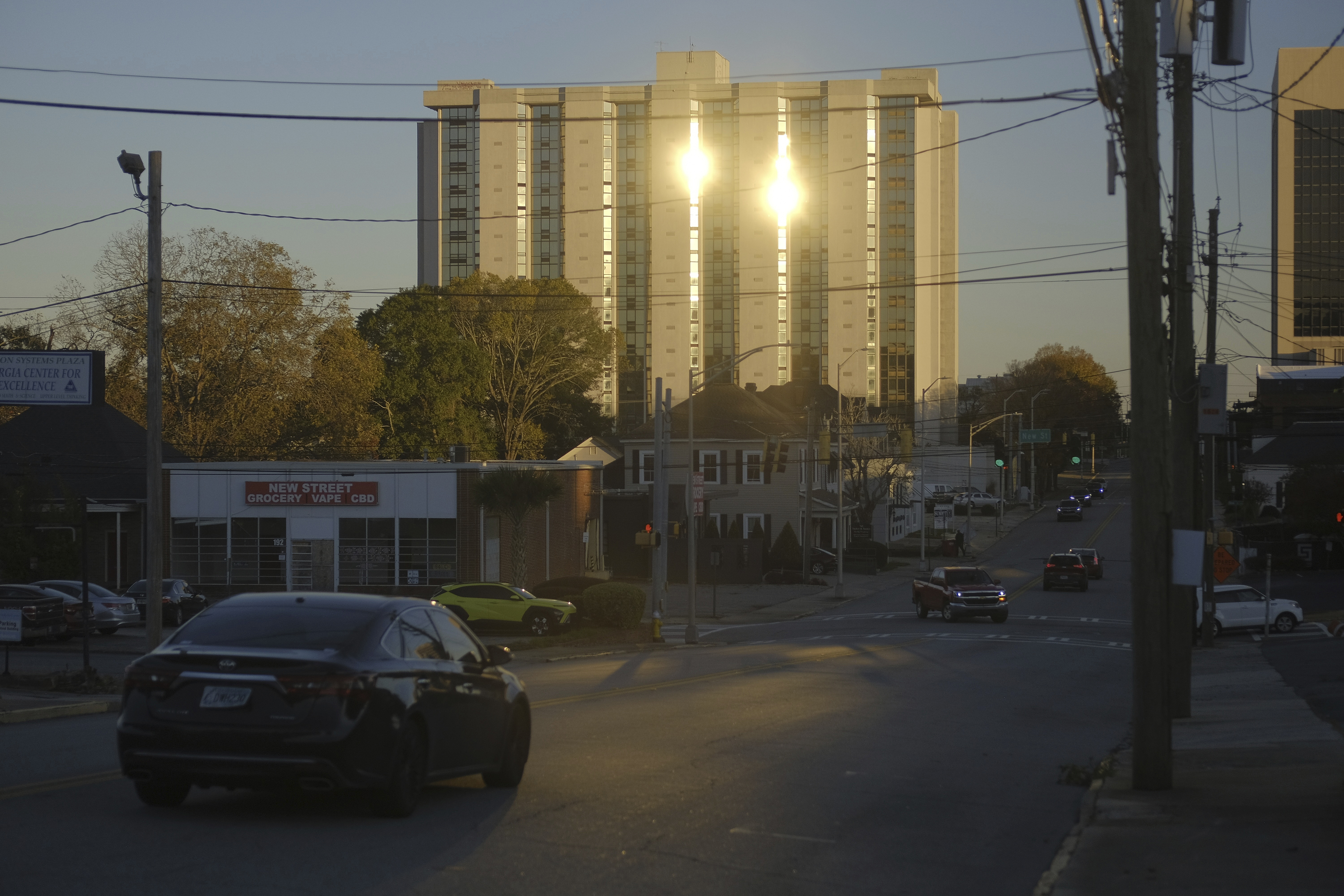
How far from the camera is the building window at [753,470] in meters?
68.2

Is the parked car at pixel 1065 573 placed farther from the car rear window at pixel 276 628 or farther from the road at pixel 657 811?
the car rear window at pixel 276 628

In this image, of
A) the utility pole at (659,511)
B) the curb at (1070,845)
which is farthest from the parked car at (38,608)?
the curb at (1070,845)

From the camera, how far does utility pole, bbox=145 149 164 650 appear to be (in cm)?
2141

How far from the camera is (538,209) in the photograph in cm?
12750

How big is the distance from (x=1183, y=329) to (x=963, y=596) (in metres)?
22.5

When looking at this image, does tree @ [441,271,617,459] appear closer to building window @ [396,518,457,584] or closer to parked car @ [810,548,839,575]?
parked car @ [810,548,839,575]

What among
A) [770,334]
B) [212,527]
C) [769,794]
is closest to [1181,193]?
[769,794]

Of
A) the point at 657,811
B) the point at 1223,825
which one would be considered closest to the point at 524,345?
the point at 657,811

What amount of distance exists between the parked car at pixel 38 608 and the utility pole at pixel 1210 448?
27.3 m

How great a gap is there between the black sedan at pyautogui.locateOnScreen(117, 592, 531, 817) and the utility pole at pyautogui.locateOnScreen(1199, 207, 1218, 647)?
23955 millimetres

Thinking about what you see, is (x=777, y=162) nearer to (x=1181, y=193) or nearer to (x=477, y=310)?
(x=477, y=310)

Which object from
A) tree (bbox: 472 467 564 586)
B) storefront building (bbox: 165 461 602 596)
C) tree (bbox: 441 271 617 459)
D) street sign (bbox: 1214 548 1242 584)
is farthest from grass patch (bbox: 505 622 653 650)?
tree (bbox: 441 271 617 459)

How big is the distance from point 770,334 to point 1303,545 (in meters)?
72.5

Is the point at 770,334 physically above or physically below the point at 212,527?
above
